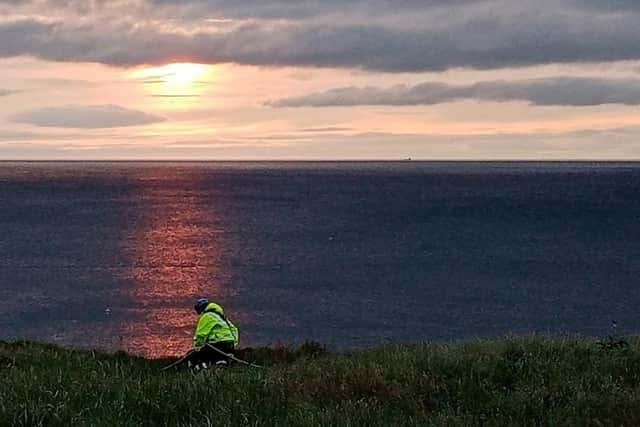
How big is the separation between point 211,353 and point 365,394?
21.1 ft

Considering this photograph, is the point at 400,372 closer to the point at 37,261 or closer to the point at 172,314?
the point at 172,314

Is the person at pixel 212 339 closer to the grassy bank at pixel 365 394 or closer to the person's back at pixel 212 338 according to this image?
the person's back at pixel 212 338

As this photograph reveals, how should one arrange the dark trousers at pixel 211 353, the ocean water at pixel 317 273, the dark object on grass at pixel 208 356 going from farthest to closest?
the ocean water at pixel 317 273
the dark trousers at pixel 211 353
the dark object on grass at pixel 208 356

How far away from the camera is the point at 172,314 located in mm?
50906

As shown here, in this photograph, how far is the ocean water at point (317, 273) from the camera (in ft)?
156

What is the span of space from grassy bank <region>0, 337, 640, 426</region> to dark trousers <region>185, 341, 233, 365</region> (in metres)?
3.25

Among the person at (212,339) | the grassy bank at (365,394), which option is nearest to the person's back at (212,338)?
the person at (212,339)

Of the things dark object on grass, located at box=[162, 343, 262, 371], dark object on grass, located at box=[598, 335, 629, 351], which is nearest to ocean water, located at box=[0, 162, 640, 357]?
dark object on grass, located at box=[162, 343, 262, 371]

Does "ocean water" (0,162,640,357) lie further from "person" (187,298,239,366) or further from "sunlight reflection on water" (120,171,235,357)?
"person" (187,298,239,366)

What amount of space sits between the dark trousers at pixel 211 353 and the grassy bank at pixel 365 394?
3248 mm

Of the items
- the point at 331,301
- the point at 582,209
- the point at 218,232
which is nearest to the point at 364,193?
the point at 582,209

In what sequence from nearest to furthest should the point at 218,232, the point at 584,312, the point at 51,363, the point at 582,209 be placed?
the point at 51,363, the point at 584,312, the point at 218,232, the point at 582,209

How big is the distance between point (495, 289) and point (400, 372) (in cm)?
5326

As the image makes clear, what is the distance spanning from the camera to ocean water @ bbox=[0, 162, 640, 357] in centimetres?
4762
